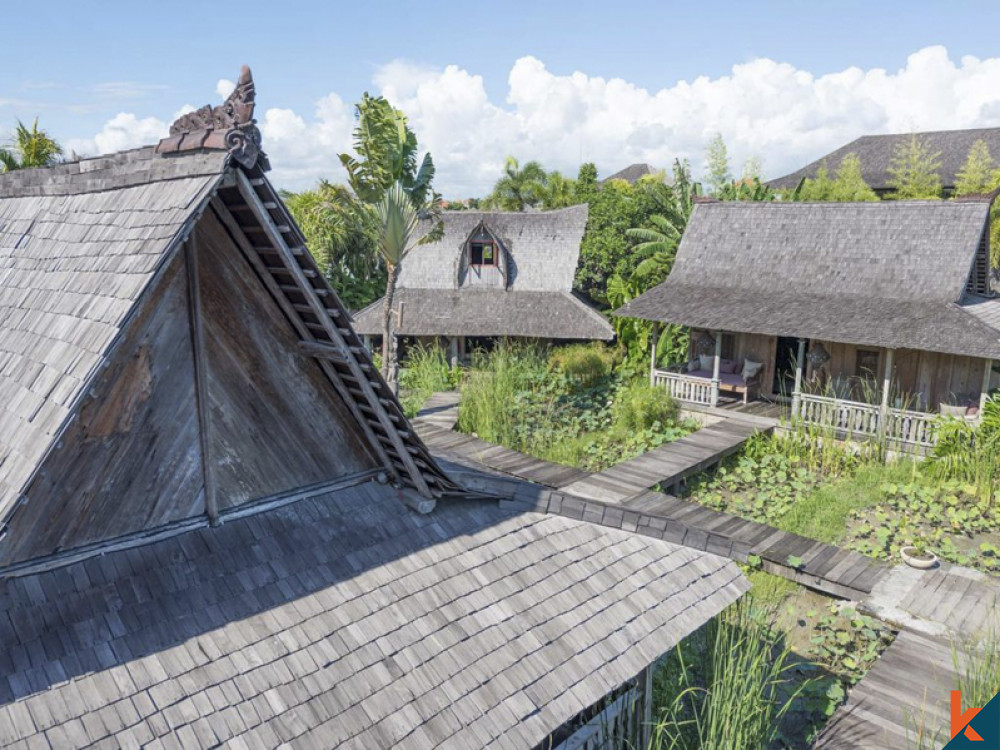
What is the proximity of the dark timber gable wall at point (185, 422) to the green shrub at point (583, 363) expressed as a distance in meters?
16.9

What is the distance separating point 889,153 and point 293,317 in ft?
182

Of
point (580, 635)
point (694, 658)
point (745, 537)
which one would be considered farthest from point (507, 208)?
point (580, 635)

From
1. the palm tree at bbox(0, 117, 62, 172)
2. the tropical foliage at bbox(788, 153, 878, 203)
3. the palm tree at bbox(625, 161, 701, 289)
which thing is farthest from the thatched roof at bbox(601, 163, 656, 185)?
the palm tree at bbox(0, 117, 62, 172)

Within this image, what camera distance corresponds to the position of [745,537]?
1265cm

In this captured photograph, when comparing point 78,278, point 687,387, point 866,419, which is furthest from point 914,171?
point 78,278

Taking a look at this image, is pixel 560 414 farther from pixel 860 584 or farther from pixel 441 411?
pixel 860 584

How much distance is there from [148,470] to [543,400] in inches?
621

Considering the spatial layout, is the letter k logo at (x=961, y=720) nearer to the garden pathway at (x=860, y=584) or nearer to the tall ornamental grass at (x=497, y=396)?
the garden pathway at (x=860, y=584)

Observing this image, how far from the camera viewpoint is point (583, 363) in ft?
74.6

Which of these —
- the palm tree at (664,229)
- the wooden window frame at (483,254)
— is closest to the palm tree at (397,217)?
the wooden window frame at (483,254)

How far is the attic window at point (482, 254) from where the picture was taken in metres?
25.8

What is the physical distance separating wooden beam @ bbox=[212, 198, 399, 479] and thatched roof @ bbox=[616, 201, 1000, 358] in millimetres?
13323

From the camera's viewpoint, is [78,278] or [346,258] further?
[346,258]

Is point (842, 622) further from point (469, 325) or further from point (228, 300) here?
point (469, 325)
